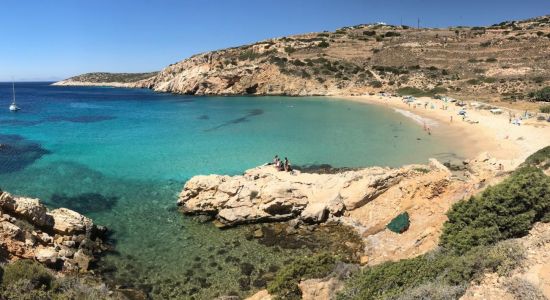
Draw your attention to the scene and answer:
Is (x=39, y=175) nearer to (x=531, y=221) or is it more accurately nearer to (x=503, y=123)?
(x=531, y=221)

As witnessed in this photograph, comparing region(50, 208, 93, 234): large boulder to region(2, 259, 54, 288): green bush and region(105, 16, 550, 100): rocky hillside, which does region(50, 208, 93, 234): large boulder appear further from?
region(105, 16, 550, 100): rocky hillside

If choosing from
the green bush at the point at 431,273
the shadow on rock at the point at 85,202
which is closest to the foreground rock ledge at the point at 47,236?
the shadow on rock at the point at 85,202

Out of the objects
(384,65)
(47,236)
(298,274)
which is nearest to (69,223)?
(47,236)

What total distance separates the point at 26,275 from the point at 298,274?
681 centimetres

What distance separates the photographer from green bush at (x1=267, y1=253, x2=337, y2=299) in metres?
9.30

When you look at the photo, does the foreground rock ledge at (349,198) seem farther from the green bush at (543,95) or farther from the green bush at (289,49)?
the green bush at (289,49)

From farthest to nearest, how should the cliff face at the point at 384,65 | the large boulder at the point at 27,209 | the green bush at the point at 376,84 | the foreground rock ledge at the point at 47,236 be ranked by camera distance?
the green bush at the point at 376,84
the cliff face at the point at 384,65
the large boulder at the point at 27,209
the foreground rock ledge at the point at 47,236

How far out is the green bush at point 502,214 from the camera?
338 inches

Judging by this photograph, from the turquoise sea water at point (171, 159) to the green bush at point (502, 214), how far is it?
21.8 feet

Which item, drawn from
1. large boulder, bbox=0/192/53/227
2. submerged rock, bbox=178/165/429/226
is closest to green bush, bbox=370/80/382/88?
submerged rock, bbox=178/165/429/226

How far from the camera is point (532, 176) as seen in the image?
963cm

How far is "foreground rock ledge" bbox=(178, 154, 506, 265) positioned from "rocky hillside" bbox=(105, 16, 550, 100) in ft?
154

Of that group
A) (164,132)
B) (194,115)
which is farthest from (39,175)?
(194,115)

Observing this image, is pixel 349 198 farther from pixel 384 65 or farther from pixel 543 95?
pixel 384 65
